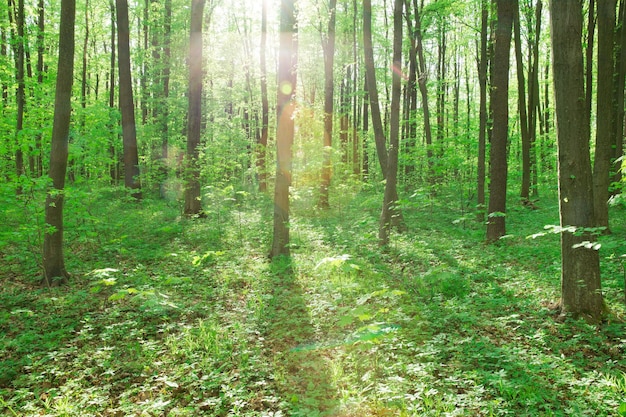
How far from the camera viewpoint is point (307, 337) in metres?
5.22

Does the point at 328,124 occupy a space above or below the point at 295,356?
above

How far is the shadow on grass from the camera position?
12.4ft

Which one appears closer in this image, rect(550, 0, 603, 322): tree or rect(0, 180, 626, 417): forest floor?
rect(0, 180, 626, 417): forest floor

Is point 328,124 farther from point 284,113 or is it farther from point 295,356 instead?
point 295,356

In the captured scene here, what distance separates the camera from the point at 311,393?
3934mm

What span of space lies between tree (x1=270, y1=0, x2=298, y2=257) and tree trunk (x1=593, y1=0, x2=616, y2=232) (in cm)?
673

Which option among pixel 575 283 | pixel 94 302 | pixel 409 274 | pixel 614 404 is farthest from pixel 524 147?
pixel 94 302

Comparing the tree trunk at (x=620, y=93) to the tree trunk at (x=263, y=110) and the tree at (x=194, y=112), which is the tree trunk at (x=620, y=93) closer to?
the tree at (x=194, y=112)

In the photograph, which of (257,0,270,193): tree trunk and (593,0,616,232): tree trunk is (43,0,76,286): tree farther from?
(593,0,616,232): tree trunk

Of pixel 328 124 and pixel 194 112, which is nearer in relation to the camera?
pixel 194 112

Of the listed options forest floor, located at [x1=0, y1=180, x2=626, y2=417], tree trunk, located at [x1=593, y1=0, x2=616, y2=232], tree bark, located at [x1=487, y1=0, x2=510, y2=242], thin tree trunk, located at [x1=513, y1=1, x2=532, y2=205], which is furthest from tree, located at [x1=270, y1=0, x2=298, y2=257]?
thin tree trunk, located at [x1=513, y1=1, x2=532, y2=205]

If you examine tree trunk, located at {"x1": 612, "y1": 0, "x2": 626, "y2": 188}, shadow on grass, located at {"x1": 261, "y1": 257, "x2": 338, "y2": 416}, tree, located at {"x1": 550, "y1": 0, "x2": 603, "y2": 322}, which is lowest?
shadow on grass, located at {"x1": 261, "y1": 257, "x2": 338, "y2": 416}

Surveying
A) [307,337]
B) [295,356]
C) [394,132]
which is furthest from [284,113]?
[295,356]

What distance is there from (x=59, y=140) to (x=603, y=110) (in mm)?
11445
